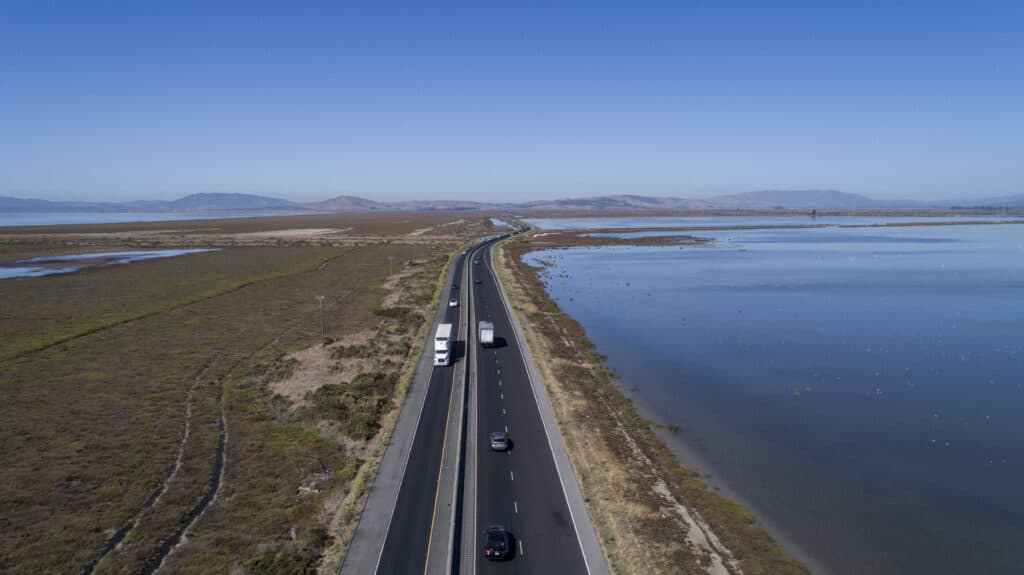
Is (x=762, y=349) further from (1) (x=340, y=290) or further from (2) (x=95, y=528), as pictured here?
(1) (x=340, y=290)

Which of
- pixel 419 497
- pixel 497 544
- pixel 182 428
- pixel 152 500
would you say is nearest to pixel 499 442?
pixel 419 497

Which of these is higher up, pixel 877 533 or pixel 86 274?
pixel 86 274

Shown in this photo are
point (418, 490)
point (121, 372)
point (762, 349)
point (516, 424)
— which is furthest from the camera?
point (762, 349)

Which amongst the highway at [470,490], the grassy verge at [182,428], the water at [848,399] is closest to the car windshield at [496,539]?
the highway at [470,490]

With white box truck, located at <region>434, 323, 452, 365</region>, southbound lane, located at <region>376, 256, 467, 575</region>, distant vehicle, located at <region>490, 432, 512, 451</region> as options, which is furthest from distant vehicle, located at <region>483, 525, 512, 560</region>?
white box truck, located at <region>434, 323, 452, 365</region>

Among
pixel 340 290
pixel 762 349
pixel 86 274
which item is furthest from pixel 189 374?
pixel 86 274

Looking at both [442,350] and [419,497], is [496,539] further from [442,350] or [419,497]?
[442,350]

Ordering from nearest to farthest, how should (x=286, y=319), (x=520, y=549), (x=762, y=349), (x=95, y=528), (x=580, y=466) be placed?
(x=520, y=549) → (x=95, y=528) → (x=580, y=466) → (x=762, y=349) → (x=286, y=319)
